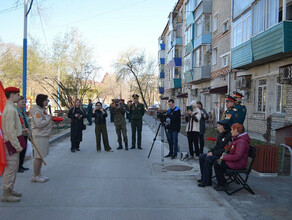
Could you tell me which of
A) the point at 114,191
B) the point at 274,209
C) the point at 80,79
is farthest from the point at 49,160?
the point at 80,79

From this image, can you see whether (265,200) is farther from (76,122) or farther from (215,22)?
(215,22)

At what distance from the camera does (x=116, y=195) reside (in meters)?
5.16

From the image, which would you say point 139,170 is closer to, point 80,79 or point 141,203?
point 141,203

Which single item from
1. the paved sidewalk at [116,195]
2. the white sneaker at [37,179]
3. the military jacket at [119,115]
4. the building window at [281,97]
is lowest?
the paved sidewalk at [116,195]

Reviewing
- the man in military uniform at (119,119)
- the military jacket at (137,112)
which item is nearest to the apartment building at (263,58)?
the military jacket at (137,112)

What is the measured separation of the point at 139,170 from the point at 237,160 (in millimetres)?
2806

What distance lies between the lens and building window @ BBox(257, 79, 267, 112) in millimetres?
15595

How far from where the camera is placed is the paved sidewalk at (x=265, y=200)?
4.23m

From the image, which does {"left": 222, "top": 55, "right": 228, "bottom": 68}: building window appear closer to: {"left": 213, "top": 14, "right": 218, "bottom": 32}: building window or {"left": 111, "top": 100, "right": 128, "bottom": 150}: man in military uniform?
{"left": 213, "top": 14, "right": 218, "bottom": 32}: building window

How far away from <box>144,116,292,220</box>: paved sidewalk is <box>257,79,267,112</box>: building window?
10170mm

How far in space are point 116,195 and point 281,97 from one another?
11.3 meters

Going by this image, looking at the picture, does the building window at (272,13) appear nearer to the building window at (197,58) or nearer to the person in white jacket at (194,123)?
the person in white jacket at (194,123)

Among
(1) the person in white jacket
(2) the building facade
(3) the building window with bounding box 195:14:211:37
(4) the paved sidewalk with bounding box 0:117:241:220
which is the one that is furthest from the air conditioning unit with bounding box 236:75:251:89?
(4) the paved sidewalk with bounding box 0:117:241:220

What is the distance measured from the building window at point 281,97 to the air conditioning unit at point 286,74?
1.07 meters
